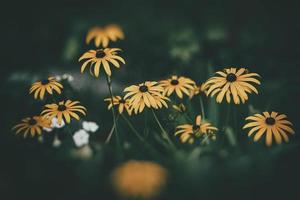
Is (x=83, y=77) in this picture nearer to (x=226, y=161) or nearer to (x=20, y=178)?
(x=20, y=178)

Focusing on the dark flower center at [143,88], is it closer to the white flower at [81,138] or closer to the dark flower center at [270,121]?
the white flower at [81,138]

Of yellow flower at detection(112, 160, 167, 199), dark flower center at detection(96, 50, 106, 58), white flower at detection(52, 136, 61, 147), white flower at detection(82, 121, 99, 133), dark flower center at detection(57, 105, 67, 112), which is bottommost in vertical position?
yellow flower at detection(112, 160, 167, 199)

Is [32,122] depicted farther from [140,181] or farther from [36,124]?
[140,181]

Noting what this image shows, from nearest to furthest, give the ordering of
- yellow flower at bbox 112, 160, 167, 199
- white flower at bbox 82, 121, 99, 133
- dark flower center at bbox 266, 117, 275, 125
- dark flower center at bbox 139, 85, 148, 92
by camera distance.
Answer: yellow flower at bbox 112, 160, 167, 199 < dark flower center at bbox 266, 117, 275, 125 < dark flower center at bbox 139, 85, 148, 92 < white flower at bbox 82, 121, 99, 133

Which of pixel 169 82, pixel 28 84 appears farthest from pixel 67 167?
pixel 28 84

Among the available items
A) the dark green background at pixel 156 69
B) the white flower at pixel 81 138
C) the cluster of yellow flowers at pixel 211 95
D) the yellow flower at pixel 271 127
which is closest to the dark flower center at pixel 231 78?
the cluster of yellow flowers at pixel 211 95

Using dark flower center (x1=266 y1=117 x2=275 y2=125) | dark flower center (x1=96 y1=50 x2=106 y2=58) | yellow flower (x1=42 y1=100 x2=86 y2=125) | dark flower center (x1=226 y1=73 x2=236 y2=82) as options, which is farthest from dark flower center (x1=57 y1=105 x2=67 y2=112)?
dark flower center (x1=266 y1=117 x2=275 y2=125)

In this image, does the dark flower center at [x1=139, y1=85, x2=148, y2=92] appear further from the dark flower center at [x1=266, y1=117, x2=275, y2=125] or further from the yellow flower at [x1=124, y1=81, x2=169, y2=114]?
the dark flower center at [x1=266, y1=117, x2=275, y2=125]
